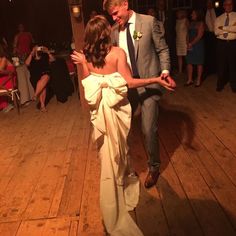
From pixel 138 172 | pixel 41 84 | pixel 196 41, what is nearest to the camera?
pixel 138 172

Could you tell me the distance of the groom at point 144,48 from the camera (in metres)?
2.60

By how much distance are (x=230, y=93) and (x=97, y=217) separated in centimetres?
393

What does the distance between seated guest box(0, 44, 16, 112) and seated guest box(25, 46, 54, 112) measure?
1.21 ft

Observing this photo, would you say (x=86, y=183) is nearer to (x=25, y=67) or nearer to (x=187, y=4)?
(x=25, y=67)

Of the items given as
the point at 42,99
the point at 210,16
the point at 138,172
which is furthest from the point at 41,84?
the point at 210,16

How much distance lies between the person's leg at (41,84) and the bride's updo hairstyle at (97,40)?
12.2 feet

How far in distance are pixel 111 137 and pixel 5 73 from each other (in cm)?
374

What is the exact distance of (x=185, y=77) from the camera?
24.0 feet

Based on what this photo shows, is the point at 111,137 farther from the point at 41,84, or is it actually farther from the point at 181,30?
the point at 181,30

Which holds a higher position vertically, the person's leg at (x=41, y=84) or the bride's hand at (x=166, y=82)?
the bride's hand at (x=166, y=82)

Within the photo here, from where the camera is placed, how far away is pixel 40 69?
590 centimetres

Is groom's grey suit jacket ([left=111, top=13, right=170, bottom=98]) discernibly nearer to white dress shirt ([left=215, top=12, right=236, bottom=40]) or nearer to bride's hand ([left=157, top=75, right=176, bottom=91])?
bride's hand ([left=157, top=75, right=176, bottom=91])

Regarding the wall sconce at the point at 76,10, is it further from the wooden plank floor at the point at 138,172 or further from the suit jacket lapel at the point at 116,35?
the suit jacket lapel at the point at 116,35

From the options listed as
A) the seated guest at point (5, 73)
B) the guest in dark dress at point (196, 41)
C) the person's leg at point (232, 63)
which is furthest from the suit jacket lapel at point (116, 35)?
the guest in dark dress at point (196, 41)
